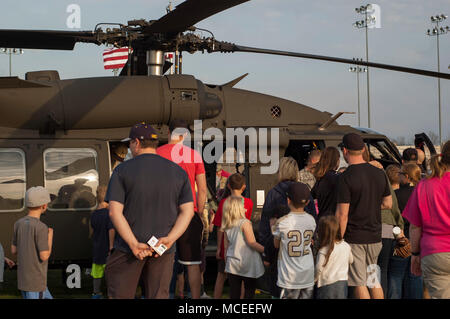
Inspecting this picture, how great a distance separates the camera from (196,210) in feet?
22.2

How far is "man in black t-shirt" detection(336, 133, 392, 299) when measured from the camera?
19.5 ft

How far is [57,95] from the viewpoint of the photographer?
8.59 meters

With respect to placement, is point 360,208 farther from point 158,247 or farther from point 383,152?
point 383,152

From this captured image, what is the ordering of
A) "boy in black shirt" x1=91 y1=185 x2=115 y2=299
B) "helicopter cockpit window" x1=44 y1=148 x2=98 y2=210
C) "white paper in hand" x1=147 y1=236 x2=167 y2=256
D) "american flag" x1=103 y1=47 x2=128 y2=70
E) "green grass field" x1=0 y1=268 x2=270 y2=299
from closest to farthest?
1. "white paper in hand" x1=147 y1=236 x2=167 y2=256
2. "boy in black shirt" x1=91 y1=185 x2=115 y2=299
3. "helicopter cockpit window" x1=44 y1=148 x2=98 y2=210
4. "green grass field" x1=0 y1=268 x2=270 y2=299
5. "american flag" x1=103 y1=47 x2=128 y2=70

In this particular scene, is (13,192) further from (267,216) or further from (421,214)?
(421,214)

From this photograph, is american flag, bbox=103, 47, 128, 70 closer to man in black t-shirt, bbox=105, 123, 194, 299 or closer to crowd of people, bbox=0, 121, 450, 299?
crowd of people, bbox=0, 121, 450, 299

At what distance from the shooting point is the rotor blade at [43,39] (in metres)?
8.16

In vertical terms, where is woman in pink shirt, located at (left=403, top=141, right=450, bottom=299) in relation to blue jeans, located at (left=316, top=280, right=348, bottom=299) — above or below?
above

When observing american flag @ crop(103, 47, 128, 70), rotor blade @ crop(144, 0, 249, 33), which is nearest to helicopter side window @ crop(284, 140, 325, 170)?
rotor blade @ crop(144, 0, 249, 33)

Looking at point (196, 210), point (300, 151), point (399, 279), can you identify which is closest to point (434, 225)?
point (399, 279)

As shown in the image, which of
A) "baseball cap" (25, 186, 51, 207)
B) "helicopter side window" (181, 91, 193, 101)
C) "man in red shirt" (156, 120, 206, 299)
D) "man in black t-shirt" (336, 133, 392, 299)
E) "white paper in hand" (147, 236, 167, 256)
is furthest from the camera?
"helicopter side window" (181, 91, 193, 101)

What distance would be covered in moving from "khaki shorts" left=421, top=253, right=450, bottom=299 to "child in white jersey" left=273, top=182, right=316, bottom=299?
1.22m

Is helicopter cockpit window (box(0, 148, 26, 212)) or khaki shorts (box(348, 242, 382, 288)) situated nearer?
khaki shorts (box(348, 242, 382, 288))

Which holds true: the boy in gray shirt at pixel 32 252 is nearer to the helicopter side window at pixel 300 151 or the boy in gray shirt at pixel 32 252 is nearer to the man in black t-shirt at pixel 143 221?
the man in black t-shirt at pixel 143 221
